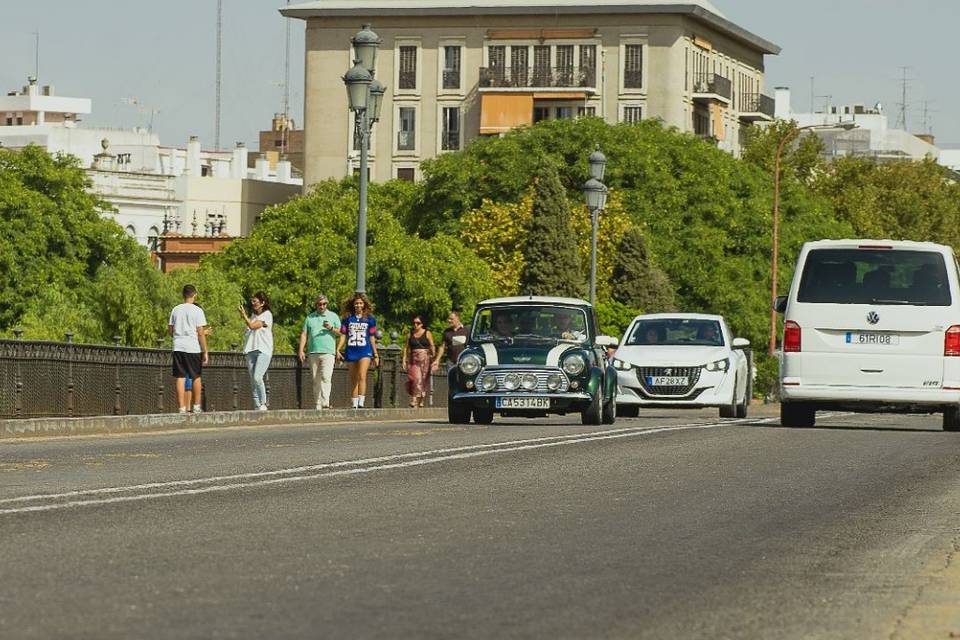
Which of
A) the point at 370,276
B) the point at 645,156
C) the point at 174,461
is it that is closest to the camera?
the point at 174,461

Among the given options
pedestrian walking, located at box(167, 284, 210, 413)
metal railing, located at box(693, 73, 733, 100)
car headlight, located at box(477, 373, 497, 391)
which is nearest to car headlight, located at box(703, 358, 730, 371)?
car headlight, located at box(477, 373, 497, 391)

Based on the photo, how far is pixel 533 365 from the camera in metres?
30.7

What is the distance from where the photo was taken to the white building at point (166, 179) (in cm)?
15100

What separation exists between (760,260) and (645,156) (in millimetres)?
6699

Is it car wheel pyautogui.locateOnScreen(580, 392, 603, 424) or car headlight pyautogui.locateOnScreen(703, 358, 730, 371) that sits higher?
car headlight pyautogui.locateOnScreen(703, 358, 730, 371)


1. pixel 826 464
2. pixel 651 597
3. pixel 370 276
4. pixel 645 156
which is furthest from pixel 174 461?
pixel 645 156

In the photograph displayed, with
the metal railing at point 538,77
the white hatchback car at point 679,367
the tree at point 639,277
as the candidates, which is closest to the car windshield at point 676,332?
the white hatchback car at point 679,367

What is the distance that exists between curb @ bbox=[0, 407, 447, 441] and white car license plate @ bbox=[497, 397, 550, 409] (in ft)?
8.80

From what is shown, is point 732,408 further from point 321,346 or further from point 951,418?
point 951,418

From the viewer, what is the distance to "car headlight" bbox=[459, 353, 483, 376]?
101ft

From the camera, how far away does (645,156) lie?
103 metres

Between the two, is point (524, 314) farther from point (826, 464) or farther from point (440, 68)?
point (440, 68)

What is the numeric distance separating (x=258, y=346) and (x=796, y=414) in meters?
6.74

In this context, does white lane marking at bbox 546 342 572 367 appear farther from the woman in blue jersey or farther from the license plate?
the woman in blue jersey
